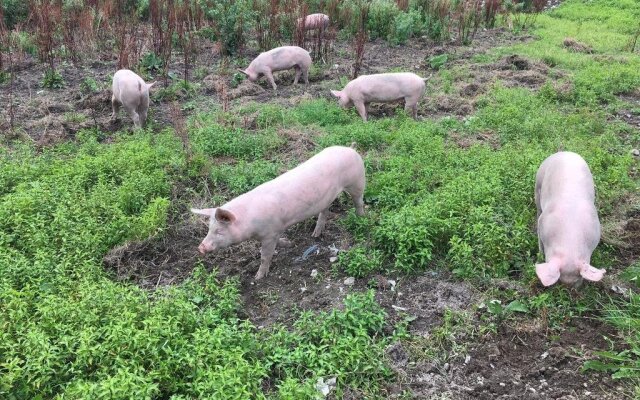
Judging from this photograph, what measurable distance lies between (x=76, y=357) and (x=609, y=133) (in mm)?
6725

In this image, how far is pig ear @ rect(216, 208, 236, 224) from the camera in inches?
170

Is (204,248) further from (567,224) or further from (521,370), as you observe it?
(567,224)

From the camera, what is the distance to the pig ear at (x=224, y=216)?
433 centimetres

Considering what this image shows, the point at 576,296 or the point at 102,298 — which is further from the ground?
the point at 102,298

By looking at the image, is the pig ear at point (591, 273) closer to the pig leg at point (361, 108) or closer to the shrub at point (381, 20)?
the pig leg at point (361, 108)

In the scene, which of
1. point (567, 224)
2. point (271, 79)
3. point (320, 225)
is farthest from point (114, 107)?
point (567, 224)

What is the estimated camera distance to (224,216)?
438 cm

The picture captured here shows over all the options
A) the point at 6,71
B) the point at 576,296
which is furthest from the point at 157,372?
the point at 6,71

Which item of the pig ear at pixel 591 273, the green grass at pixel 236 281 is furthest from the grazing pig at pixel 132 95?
the pig ear at pixel 591 273

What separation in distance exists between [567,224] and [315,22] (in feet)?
28.6

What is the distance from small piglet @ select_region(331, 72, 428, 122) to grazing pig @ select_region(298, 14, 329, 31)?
347 centimetres

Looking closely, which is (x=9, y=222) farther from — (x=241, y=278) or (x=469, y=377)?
(x=469, y=377)

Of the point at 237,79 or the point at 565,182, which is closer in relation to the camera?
the point at 565,182

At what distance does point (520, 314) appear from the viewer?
4.09 metres
